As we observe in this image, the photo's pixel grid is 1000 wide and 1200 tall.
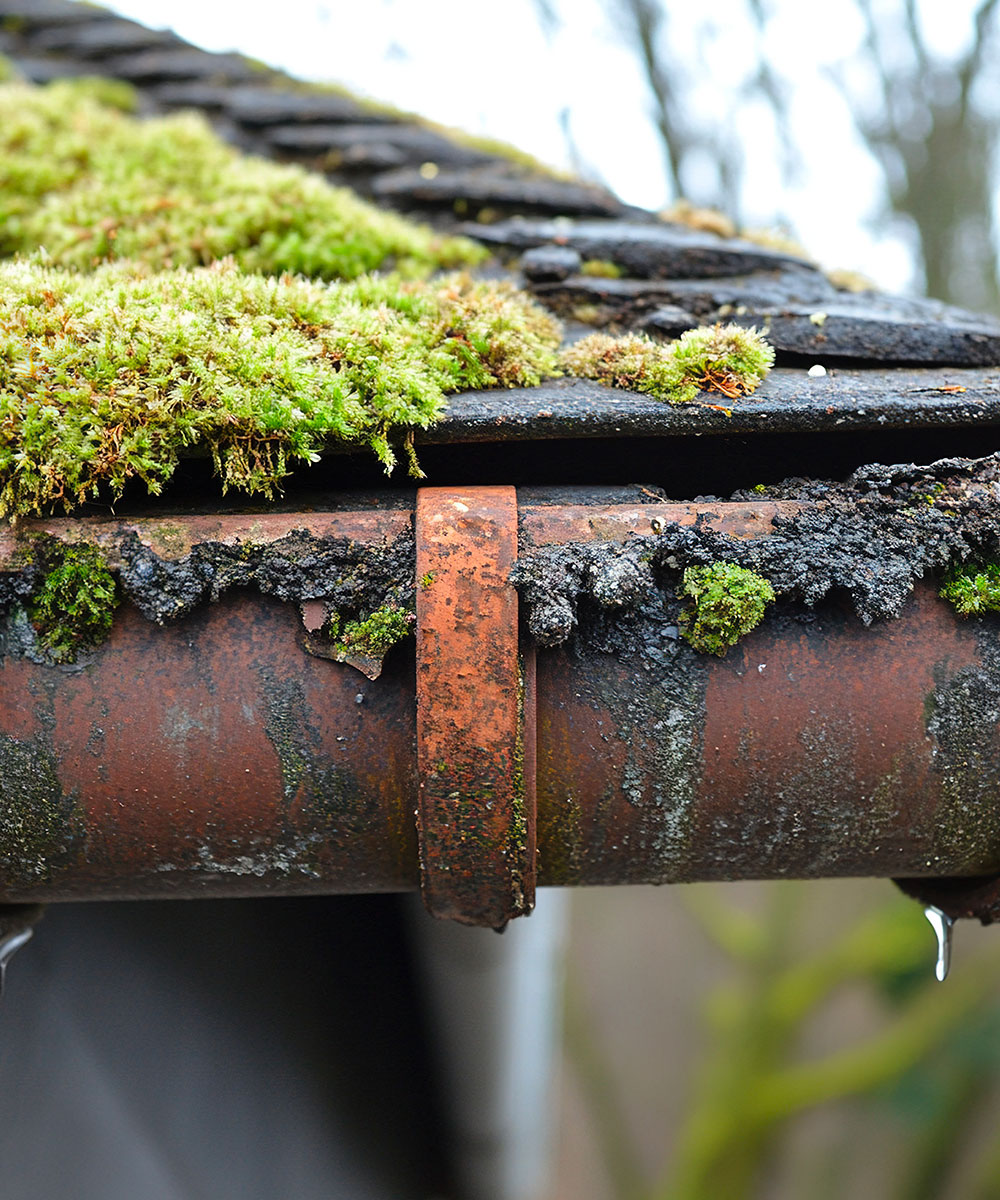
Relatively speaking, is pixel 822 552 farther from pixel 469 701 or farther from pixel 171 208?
pixel 171 208

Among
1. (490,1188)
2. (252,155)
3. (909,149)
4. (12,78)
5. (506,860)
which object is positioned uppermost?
(909,149)

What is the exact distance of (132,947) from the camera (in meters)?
2.26

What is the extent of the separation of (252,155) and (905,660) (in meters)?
2.17

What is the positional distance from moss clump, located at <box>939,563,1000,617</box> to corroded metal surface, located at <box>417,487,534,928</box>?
56 cm

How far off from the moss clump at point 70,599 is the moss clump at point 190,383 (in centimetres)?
7

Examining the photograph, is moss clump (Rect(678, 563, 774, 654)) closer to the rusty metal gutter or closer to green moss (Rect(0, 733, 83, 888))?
the rusty metal gutter

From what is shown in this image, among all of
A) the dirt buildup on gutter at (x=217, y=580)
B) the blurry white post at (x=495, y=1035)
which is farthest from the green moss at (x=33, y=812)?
the blurry white post at (x=495, y=1035)

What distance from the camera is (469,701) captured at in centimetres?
88

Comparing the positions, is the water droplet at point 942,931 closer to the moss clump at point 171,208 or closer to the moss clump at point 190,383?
the moss clump at point 190,383

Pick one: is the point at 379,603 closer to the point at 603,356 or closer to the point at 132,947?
the point at 603,356

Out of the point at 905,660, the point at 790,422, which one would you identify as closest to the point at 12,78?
the point at 790,422

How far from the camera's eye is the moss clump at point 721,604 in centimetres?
94

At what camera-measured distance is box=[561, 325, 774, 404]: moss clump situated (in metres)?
1.08

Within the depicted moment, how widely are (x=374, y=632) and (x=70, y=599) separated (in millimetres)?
367
